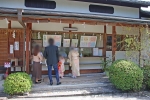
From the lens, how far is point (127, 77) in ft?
24.0

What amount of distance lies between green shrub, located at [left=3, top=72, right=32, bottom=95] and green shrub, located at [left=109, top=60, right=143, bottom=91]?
11.4ft

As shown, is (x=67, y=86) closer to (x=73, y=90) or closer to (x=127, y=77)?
(x=73, y=90)

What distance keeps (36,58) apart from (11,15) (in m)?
2.02

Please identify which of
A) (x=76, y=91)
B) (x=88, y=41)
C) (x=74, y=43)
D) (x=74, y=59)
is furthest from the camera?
(x=88, y=41)

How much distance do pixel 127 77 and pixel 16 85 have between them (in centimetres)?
426

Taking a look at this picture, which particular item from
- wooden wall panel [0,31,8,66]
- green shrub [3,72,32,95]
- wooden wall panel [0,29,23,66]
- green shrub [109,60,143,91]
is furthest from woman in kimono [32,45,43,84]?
green shrub [109,60,143,91]

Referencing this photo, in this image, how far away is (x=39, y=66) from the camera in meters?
7.85

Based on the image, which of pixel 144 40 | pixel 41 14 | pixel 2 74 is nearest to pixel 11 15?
pixel 41 14

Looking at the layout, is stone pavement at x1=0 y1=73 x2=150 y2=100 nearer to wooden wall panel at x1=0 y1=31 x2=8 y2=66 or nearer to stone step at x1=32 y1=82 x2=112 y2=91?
stone step at x1=32 y1=82 x2=112 y2=91

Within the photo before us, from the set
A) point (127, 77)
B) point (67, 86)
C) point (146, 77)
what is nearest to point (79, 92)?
point (67, 86)

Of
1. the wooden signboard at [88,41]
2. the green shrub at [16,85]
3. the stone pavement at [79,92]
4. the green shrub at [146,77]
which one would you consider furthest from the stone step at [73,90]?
the wooden signboard at [88,41]

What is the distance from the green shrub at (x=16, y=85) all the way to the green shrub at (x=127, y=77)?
3482 mm

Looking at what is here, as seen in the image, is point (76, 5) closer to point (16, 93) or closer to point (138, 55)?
point (138, 55)

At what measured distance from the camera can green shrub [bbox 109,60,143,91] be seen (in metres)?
7.32
